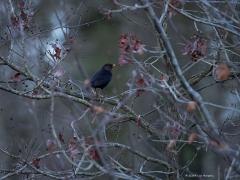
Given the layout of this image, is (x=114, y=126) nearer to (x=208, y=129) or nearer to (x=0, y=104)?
(x=208, y=129)

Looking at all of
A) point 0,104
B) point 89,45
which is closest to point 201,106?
point 0,104

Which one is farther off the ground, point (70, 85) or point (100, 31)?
point (70, 85)

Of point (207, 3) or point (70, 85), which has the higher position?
point (207, 3)

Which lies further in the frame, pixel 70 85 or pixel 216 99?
pixel 216 99

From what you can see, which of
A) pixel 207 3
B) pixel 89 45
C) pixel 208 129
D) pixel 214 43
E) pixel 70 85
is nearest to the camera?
pixel 208 129

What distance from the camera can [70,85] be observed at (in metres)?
7.47

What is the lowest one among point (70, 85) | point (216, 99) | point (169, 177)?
point (216, 99)

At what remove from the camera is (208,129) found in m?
4.79

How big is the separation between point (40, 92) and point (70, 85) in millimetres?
314

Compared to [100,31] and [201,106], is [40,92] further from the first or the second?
[100,31]

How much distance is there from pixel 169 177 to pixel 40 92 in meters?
1.58

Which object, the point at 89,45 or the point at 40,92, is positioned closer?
the point at 40,92

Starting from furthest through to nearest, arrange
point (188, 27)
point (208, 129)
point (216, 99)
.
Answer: point (216, 99)
point (188, 27)
point (208, 129)

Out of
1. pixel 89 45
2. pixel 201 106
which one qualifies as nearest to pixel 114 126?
pixel 201 106
